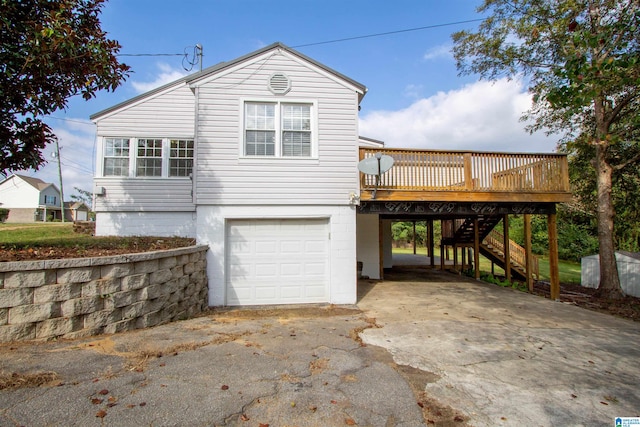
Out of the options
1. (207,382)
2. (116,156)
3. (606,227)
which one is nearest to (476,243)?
(606,227)

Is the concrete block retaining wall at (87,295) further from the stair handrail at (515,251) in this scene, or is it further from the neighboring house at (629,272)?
the neighboring house at (629,272)

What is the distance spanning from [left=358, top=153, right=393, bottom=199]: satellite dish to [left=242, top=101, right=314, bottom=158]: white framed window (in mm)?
1225

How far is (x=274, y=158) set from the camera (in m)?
7.30

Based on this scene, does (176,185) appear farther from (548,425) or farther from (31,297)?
(548,425)

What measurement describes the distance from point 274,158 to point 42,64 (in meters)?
4.05

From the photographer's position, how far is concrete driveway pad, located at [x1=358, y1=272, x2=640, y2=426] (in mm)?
3146

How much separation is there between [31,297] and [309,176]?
5093 millimetres

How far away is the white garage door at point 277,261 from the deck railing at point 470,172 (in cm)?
181

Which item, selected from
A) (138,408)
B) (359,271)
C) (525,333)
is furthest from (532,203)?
(138,408)

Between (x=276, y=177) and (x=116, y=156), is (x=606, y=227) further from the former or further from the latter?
(x=116, y=156)

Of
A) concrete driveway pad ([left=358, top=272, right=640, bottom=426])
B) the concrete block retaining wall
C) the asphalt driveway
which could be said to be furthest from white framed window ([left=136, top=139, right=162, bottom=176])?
concrete driveway pad ([left=358, top=272, right=640, bottom=426])

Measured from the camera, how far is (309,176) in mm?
7395

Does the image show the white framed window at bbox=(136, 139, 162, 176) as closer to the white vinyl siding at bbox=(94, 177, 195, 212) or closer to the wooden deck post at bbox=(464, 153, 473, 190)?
the white vinyl siding at bbox=(94, 177, 195, 212)

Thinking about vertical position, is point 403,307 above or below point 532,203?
below
